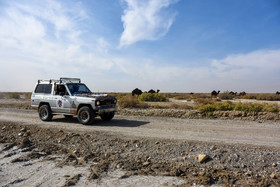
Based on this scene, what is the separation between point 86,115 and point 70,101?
→ 122 cm

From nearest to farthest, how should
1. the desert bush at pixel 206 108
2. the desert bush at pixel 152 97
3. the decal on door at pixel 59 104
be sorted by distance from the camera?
the decal on door at pixel 59 104 → the desert bush at pixel 206 108 → the desert bush at pixel 152 97

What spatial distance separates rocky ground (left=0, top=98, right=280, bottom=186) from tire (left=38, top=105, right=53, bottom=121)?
3.58 meters

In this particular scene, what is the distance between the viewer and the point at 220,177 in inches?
177

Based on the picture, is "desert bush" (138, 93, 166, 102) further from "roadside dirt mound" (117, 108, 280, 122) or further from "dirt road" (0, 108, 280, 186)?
"dirt road" (0, 108, 280, 186)

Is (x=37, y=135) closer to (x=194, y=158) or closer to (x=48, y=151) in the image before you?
(x=48, y=151)

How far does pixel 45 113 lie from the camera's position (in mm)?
11727

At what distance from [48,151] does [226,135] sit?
6.38m

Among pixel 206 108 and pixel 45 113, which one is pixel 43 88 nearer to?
pixel 45 113

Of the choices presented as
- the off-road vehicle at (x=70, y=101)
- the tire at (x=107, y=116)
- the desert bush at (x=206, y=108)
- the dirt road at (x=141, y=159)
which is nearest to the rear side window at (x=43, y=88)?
the off-road vehicle at (x=70, y=101)

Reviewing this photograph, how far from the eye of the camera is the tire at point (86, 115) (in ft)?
33.5

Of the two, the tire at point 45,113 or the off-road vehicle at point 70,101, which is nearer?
the off-road vehicle at point 70,101

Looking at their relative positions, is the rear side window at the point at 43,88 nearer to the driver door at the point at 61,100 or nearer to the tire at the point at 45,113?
the driver door at the point at 61,100

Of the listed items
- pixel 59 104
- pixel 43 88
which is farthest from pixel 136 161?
pixel 43 88

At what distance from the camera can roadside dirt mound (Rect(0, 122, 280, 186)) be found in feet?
15.0
